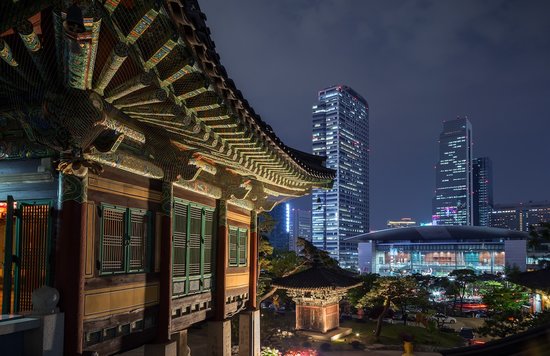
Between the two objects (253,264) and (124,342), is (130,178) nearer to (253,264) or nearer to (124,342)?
(124,342)

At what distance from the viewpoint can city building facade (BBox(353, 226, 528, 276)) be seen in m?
110

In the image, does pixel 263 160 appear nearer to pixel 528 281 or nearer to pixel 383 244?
pixel 528 281

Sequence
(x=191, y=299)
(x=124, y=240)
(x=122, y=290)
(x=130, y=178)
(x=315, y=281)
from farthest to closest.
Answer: (x=315, y=281) → (x=191, y=299) → (x=130, y=178) → (x=124, y=240) → (x=122, y=290)

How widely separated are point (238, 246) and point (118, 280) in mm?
7470

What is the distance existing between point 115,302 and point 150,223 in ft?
6.52

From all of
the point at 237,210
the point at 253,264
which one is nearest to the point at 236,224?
the point at 237,210

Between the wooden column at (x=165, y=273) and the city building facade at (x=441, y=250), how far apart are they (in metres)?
110

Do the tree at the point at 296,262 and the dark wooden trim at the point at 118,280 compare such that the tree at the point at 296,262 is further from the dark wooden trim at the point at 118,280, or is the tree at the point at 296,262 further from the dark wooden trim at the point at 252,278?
the dark wooden trim at the point at 118,280

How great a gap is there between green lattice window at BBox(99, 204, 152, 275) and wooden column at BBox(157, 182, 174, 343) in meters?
0.38

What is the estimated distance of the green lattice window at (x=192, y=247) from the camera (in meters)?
→ 11.4

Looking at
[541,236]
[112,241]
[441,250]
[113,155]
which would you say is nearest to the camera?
[113,155]

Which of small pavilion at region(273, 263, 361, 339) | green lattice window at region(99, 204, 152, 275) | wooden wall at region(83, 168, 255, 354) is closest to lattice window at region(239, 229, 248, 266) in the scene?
wooden wall at region(83, 168, 255, 354)

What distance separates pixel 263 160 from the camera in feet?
39.9

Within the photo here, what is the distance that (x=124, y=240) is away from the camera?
918cm
